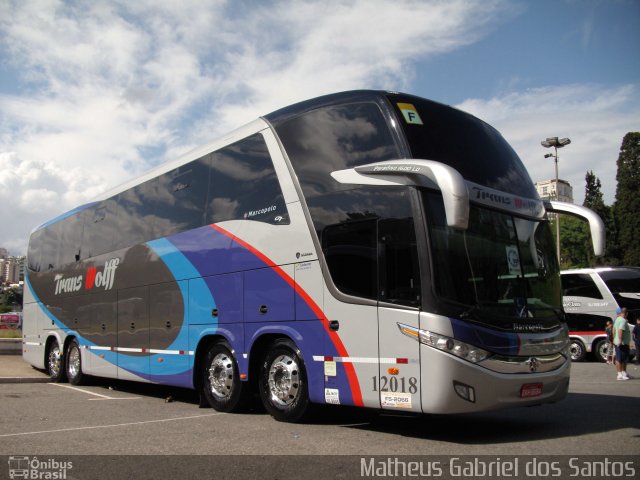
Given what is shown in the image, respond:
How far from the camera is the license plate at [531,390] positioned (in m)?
7.20

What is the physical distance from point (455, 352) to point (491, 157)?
9.46 ft

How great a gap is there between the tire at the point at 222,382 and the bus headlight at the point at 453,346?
3.54 meters

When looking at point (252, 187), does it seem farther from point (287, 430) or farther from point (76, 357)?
point (76, 357)

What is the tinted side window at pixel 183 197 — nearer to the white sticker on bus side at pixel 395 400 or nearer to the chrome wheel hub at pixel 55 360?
the white sticker on bus side at pixel 395 400

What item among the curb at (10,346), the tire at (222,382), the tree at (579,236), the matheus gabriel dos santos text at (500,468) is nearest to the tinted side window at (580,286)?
the tire at (222,382)

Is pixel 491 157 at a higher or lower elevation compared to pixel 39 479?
higher

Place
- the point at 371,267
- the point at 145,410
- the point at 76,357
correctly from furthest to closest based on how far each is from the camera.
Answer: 1. the point at 76,357
2. the point at 145,410
3. the point at 371,267

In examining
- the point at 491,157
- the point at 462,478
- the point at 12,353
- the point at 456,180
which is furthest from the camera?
the point at 12,353

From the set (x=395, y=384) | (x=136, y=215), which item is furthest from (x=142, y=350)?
(x=395, y=384)

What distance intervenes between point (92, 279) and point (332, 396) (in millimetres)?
8644

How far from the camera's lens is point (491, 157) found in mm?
8398

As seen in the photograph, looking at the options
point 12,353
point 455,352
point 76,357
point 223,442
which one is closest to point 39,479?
point 223,442

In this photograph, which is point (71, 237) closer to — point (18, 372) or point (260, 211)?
point (18, 372)

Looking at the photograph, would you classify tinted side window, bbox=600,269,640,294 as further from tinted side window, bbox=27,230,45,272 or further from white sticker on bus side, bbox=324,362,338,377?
tinted side window, bbox=27,230,45,272
